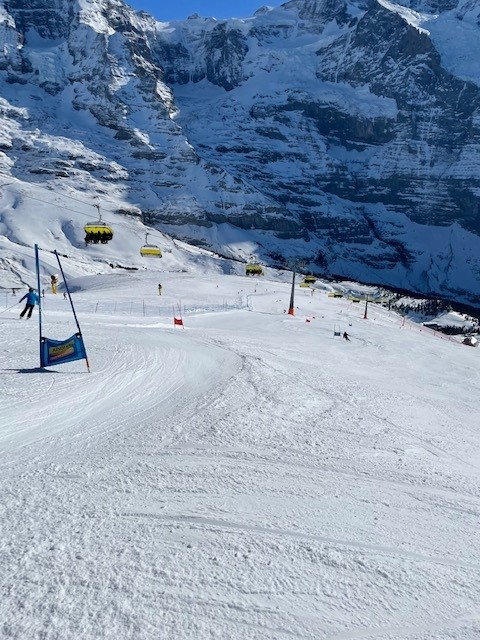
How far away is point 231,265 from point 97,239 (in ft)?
304

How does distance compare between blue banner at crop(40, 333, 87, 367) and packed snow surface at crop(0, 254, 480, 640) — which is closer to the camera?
packed snow surface at crop(0, 254, 480, 640)

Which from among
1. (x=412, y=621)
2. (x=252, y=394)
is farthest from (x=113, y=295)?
(x=412, y=621)

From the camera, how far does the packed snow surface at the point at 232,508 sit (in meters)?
3.82

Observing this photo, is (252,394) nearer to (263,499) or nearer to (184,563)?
(263,499)

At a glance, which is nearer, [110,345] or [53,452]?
[53,452]

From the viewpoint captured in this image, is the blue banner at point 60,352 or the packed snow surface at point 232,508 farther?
the blue banner at point 60,352

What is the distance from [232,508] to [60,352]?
829 cm

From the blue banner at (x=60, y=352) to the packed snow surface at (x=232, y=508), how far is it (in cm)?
32

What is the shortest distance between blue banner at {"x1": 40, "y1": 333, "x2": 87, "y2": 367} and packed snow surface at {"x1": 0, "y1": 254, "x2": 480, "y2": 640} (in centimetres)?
32

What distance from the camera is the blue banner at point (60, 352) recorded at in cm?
1241

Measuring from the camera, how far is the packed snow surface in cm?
382

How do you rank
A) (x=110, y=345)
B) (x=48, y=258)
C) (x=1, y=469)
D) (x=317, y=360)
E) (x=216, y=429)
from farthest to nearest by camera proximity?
(x=48, y=258), (x=317, y=360), (x=110, y=345), (x=216, y=429), (x=1, y=469)

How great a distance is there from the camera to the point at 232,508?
17.6ft

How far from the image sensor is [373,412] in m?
9.87
